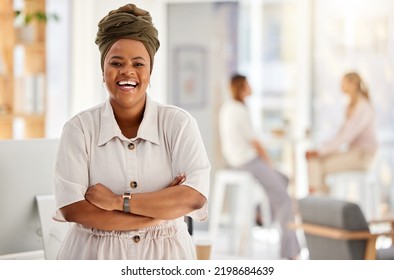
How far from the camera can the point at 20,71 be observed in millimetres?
4793

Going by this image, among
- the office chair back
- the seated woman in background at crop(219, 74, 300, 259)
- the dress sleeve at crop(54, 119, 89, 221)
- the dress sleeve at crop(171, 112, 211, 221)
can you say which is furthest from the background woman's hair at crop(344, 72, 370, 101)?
the dress sleeve at crop(54, 119, 89, 221)

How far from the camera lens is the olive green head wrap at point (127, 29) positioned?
192 cm

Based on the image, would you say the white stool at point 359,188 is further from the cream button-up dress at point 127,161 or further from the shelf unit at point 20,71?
the cream button-up dress at point 127,161

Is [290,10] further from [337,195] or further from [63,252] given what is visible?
[63,252]

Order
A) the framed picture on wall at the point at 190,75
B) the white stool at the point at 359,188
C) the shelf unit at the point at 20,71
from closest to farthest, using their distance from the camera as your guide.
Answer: the shelf unit at the point at 20,71 < the white stool at the point at 359,188 < the framed picture on wall at the point at 190,75

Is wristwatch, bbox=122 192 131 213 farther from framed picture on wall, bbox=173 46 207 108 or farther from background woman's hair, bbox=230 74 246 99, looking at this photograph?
framed picture on wall, bbox=173 46 207 108

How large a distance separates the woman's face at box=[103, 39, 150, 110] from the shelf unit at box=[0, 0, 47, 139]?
251 centimetres

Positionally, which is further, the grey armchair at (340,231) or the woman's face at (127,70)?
the grey armchair at (340,231)

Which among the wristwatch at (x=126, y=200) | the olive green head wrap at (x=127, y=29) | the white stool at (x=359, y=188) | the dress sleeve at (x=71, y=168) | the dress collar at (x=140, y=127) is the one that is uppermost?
the olive green head wrap at (x=127, y=29)

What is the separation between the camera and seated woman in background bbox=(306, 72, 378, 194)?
196 inches

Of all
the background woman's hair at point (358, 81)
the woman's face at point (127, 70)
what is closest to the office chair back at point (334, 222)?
the background woman's hair at point (358, 81)

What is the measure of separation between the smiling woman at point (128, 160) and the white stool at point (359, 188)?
3051 millimetres

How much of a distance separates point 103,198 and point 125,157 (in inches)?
4.0

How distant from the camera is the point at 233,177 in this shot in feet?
17.1
